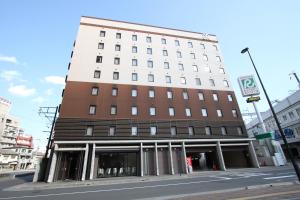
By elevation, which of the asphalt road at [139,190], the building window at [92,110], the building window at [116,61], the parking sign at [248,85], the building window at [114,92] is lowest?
the asphalt road at [139,190]

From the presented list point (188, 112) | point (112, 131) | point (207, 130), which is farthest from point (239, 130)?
point (112, 131)

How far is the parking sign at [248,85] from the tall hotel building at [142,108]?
2.02 metres

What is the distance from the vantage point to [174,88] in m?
27.9

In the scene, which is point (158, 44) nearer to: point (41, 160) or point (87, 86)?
point (87, 86)

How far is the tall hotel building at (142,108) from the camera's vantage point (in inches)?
849

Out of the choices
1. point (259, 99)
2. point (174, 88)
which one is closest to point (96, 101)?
point (174, 88)

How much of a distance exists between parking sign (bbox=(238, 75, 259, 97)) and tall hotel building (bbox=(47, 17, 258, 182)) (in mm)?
2019

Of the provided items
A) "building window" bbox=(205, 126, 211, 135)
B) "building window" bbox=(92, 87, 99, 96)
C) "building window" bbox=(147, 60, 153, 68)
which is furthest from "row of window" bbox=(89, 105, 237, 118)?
"building window" bbox=(147, 60, 153, 68)

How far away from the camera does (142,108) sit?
24.9m

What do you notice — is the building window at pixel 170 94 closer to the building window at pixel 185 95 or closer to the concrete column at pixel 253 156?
the building window at pixel 185 95

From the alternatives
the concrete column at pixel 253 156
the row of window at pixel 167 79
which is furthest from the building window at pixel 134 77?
the concrete column at pixel 253 156

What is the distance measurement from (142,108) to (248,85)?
20022 mm

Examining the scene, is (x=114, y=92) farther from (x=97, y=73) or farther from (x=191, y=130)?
(x=191, y=130)

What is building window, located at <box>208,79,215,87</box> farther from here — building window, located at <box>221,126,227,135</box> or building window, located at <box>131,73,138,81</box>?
building window, located at <box>131,73,138,81</box>
